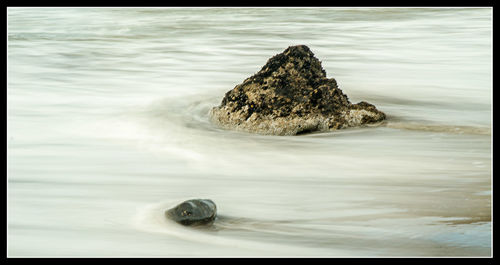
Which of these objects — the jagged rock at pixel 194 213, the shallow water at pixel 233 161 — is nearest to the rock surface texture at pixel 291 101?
the shallow water at pixel 233 161

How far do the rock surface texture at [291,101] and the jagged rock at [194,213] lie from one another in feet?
5.30

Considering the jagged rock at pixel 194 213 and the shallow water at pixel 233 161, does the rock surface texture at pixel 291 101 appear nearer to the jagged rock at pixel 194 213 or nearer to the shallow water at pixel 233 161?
the shallow water at pixel 233 161

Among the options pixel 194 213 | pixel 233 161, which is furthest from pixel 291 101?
pixel 194 213

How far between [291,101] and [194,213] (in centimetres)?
177

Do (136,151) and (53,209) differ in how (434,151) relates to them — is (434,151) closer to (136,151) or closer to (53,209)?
(136,151)

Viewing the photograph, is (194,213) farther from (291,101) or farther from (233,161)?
(291,101)

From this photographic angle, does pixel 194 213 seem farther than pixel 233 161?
No

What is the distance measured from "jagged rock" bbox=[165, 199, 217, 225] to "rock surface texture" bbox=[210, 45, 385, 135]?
1616mm

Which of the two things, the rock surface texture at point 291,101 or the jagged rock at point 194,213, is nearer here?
the jagged rock at point 194,213

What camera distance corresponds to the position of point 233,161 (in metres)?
4.42

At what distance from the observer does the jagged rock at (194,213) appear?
3213mm

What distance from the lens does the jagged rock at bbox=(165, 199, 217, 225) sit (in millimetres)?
3213

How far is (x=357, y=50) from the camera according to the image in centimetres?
945

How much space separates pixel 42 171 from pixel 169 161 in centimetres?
82
